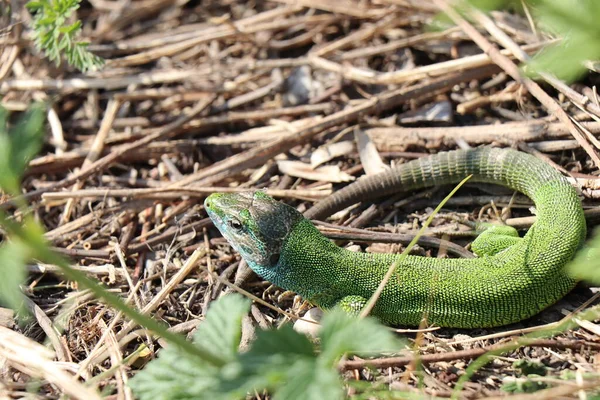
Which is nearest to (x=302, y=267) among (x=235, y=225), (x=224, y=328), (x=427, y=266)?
(x=235, y=225)

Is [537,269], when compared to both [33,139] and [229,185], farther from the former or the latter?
[33,139]

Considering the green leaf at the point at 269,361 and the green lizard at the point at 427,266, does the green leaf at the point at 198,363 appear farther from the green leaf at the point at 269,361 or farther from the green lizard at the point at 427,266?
the green lizard at the point at 427,266

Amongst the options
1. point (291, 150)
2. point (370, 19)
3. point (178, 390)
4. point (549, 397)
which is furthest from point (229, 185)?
point (549, 397)

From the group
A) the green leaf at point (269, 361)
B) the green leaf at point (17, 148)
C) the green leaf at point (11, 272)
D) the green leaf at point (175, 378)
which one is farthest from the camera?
the green leaf at point (175, 378)

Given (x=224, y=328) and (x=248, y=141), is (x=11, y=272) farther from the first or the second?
(x=248, y=141)

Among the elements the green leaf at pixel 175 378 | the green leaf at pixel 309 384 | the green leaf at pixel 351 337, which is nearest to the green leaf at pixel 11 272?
the green leaf at pixel 175 378

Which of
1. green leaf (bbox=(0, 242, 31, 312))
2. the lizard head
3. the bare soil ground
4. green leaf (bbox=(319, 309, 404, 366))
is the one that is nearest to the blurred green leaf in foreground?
green leaf (bbox=(319, 309, 404, 366))

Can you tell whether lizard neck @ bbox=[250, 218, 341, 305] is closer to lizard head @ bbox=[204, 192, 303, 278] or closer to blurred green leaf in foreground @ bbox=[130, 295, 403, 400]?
lizard head @ bbox=[204, 192, 303, 278]
